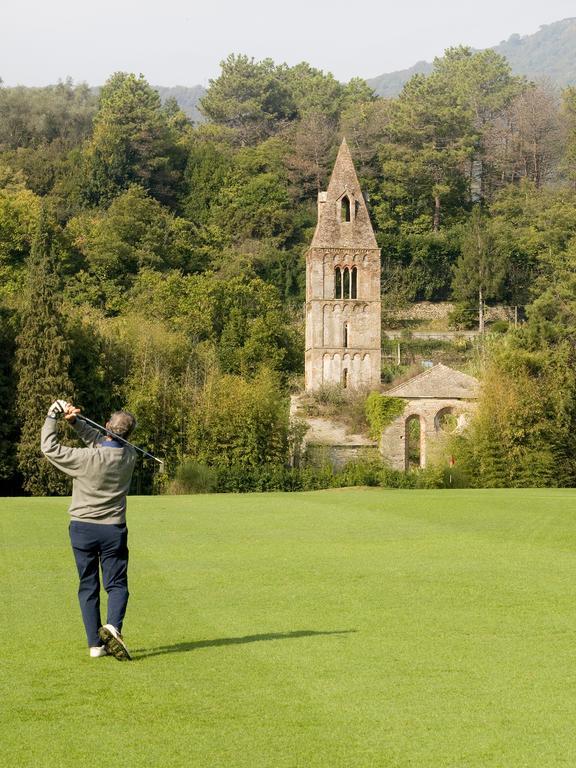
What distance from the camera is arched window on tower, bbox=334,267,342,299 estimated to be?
77062 millimetres

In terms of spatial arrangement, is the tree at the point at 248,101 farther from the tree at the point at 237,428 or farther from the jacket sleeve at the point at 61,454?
the jacket sleeve at the point at 61,454

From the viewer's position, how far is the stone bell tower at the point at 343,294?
75438 millimetres

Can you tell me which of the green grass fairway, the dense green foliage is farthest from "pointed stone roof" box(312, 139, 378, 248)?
the green grass fairway

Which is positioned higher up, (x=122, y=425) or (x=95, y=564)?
(x=122, y=425)

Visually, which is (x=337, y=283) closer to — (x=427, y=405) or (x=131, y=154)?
(x=427, y=405)

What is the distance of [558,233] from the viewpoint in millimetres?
91312

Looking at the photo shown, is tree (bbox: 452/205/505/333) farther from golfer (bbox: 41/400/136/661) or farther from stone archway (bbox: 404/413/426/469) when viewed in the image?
golfer (bbox: 41/400/136/661)

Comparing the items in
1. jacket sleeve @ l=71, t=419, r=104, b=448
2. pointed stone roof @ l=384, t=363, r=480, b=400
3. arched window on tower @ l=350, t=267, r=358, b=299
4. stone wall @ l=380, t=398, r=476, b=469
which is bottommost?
stone wall @ l=380, t=398, r=476, b=469

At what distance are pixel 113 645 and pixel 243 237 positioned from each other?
8892 cm

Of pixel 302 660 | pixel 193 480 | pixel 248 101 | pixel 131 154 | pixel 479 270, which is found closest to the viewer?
pixel 302 660

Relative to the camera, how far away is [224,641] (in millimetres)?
11562

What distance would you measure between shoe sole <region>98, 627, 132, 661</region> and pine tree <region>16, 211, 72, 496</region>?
42.2 metres

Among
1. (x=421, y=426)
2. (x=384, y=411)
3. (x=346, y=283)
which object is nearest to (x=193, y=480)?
(x=384, y=411)

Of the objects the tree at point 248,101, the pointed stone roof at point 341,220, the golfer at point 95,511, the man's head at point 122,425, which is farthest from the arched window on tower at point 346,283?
the golfer at point 95,511
